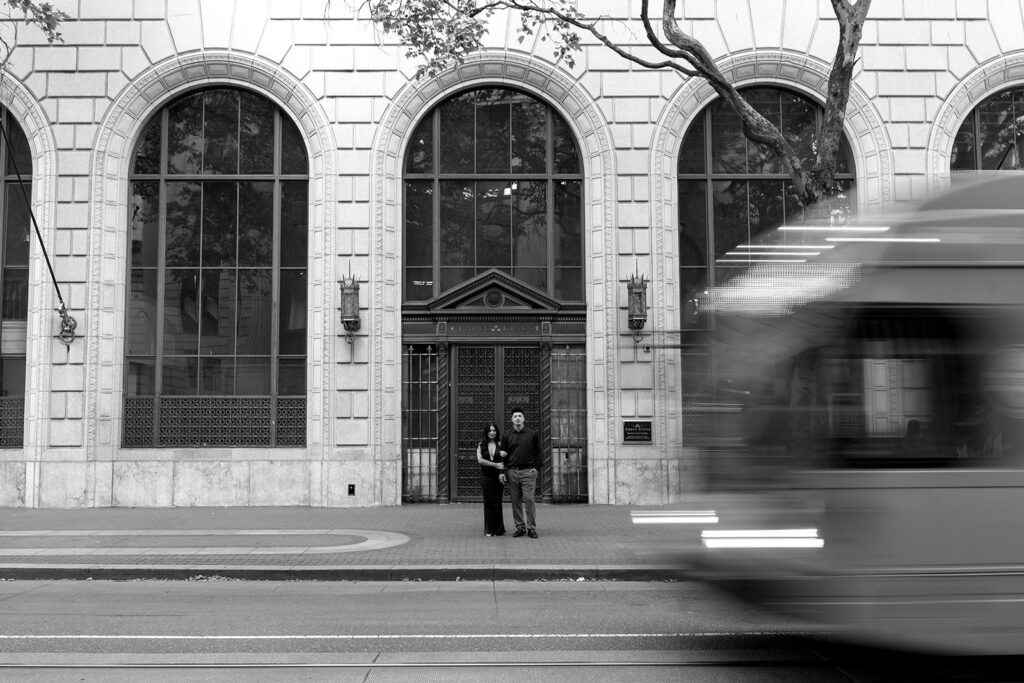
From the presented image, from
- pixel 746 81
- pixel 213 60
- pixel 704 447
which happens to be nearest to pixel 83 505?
pixel 213 60

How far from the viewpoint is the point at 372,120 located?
677 inches

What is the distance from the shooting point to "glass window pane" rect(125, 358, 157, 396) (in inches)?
671

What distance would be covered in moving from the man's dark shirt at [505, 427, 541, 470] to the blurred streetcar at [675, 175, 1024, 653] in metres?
7.35

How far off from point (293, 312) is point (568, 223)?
5696 mm

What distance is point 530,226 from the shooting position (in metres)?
17.5

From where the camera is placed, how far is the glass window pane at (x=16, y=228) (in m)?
17.3

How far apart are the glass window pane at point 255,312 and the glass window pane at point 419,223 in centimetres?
257

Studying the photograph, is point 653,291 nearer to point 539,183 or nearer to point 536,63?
point 539,183

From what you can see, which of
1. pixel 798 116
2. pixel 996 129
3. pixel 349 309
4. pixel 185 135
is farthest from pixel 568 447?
pixel 996 129

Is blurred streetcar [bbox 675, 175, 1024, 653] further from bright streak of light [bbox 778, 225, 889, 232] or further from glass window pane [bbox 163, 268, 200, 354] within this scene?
glass window pane [bbox 163, 268, 200, 354]

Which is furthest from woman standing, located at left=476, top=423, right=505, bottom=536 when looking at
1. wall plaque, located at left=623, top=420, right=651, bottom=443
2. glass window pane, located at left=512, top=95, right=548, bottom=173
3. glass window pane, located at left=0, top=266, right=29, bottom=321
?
glass window pane, located at left=0, top=266, right=29, bottom=321

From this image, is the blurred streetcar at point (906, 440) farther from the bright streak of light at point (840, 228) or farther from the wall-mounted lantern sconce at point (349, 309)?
the wall-mounted lantern sconce at point (349, 309)

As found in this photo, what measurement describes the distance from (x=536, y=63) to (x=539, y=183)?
2.32m

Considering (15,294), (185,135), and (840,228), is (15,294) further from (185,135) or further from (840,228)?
(840,228)
